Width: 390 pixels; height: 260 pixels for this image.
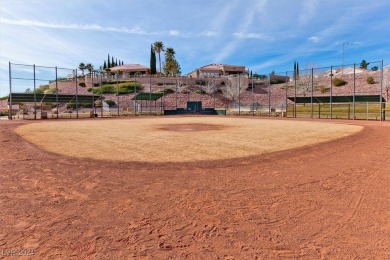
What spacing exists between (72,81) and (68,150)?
6759cm

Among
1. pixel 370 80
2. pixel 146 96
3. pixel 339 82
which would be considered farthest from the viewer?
pixel 339 82

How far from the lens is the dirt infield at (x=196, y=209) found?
360 cm

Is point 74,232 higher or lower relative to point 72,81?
lower

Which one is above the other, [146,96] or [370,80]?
[370,80]

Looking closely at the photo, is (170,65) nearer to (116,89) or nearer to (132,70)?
(132,70)

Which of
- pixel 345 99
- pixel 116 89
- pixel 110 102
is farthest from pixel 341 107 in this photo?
pixel 116 89

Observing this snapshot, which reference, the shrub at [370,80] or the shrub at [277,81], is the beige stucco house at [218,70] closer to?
the shrub at [277,81]

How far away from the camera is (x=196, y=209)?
4852 millimetres

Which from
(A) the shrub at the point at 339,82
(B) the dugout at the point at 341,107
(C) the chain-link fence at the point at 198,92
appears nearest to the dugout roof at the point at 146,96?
(C) the chain-link fence at the point at 198,92

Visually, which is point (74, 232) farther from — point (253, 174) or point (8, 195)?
point (253, 174)

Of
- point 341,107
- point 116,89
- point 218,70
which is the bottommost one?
point 341,107

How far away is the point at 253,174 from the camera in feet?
23.4

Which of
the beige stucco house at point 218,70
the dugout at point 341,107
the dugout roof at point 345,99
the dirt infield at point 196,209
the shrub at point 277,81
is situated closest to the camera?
the dirt infield at point 196,209

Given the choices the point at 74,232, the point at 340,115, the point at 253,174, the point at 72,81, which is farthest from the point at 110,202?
the point at 72,81
